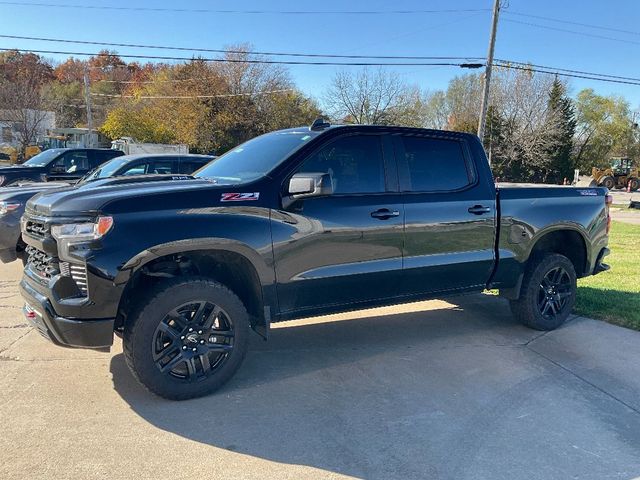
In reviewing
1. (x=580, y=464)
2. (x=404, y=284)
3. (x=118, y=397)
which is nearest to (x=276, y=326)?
(x=404, y=284)

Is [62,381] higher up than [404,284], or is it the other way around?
[404,284]

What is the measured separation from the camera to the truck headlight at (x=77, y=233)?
341 cm

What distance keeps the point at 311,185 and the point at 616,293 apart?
5.35 metres

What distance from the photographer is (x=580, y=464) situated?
123 inches

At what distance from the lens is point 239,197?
3.84 m

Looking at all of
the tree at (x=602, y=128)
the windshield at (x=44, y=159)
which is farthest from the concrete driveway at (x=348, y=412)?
the tree at (x=602, y=128)

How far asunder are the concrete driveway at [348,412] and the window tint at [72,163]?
22.5 feet

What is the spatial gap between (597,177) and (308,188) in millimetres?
47340

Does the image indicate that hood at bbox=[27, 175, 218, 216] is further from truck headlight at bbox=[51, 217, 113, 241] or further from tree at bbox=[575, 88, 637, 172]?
tree at bbox=[575, 88, 637, 172]

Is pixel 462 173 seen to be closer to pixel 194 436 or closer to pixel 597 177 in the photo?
pixel 194 436

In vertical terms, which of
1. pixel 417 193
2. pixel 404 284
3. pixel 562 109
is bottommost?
pixel 404 284

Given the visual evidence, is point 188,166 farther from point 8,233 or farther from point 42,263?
point 42,263

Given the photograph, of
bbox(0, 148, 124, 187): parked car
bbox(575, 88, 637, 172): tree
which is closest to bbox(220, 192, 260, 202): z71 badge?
bbox(0, 148, 124, 187): parked car

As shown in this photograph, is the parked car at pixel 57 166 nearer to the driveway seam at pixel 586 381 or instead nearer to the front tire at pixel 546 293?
the front tire at pixel 546 293
